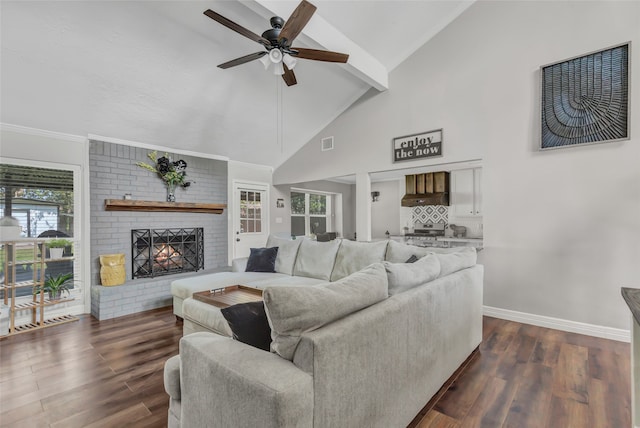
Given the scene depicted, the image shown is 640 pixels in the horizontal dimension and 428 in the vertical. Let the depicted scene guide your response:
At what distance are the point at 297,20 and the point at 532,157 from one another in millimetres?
3031

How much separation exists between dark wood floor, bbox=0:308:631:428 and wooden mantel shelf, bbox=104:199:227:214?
1700mm

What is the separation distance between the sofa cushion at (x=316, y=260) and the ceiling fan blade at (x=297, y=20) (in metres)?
2.32

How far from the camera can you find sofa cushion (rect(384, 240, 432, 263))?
309 centimetres

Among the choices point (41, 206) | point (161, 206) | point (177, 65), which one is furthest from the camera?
point (161, 206)

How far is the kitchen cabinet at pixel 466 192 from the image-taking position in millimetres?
5926

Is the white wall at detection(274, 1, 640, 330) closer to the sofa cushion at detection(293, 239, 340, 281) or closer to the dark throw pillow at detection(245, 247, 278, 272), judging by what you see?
the sofa cushion at detection(293, 239, 340, 281)

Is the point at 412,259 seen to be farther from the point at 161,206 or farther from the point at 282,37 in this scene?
Result: the point at 161,206

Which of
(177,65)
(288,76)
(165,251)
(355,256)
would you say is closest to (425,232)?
(355,256)

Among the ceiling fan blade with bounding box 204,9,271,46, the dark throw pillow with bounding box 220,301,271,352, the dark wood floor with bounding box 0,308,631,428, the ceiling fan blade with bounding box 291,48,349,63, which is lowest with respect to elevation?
the dark wood floor with bounding box 0,308,631,428

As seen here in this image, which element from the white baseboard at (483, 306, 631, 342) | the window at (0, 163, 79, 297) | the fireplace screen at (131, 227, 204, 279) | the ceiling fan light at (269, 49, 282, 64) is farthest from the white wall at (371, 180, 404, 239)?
the window at (0, 163, 79, 297)

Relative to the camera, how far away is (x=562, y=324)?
10.9ft

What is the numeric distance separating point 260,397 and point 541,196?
3.80 m

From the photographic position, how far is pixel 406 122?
4523mm

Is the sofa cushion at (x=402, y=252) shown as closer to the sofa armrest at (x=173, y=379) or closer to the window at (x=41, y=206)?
the sofa armrest at (x=173, y=379)
